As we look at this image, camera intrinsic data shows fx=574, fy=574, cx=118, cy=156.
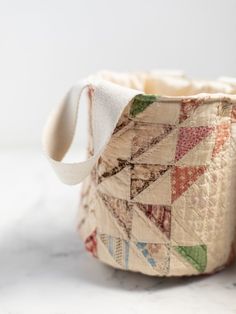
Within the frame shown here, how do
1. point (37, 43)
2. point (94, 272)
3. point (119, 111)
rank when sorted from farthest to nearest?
point (37, 43)
point (94, 272)
point (119, 111)

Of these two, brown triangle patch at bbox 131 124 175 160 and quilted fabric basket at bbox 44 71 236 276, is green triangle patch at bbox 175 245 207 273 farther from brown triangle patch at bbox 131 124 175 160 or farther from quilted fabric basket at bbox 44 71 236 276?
brown triangle patch at bbox 131 124 175 160

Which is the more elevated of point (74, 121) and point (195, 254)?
point (74, 121)

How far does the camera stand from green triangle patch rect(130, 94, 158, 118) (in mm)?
514

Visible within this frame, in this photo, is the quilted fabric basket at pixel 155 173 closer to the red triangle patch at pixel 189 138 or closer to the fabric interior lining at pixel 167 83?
the red triangle patch at pixel 189 138

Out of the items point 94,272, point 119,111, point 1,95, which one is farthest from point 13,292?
point 1,95

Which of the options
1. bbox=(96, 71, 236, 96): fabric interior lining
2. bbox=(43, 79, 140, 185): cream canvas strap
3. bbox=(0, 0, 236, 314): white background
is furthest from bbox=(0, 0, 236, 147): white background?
bbox=(43, 79, 140, 185): cream canvas strap

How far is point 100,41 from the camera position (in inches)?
35.5

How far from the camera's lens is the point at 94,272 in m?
0.60

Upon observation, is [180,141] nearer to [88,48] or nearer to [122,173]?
[122,173]

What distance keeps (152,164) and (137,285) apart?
130mm

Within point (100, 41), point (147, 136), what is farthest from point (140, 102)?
point (100, 41)

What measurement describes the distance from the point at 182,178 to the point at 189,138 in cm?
4

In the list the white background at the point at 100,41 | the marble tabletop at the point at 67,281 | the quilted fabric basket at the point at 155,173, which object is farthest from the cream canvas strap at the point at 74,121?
the white background at the point at 100,41

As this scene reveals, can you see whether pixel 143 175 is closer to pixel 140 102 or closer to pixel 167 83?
pixel 140 102
